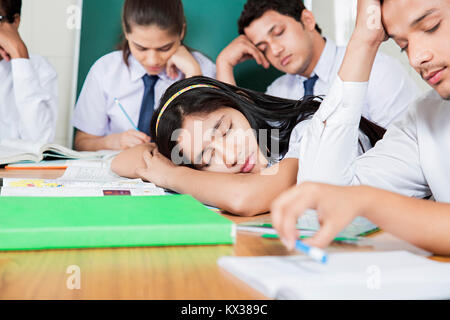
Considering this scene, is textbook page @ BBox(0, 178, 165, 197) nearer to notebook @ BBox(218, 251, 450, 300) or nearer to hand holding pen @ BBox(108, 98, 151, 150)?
notebook @ BBox(218, 251, 450, 300)

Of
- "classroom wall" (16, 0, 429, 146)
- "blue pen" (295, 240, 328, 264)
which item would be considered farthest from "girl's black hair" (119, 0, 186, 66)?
"blue pen" (295, 240, 328, 264)

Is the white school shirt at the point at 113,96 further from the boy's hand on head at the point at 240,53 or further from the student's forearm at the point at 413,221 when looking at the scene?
the student's forearm at the point at 413,221

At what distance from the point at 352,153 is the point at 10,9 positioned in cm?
200

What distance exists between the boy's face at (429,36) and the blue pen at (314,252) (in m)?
0.44

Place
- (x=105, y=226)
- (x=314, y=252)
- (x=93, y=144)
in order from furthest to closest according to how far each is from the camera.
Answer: (x=93, y=144) → (x=105, y=226) → (x=314, y=252)

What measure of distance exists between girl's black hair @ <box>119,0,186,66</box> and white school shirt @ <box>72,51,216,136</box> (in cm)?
8

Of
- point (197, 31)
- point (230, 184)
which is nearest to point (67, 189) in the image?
point (230, 184)

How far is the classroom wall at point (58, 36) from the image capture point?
269cm

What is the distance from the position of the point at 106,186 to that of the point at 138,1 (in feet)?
5.72

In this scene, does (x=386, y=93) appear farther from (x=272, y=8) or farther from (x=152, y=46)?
(x=152, y=46)

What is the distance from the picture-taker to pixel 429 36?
787mm

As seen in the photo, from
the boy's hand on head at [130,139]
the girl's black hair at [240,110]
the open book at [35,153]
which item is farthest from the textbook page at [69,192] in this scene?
the boy's hand on head at [130,139]
